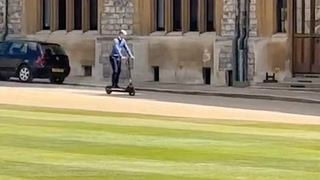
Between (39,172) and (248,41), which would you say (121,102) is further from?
(39,172)

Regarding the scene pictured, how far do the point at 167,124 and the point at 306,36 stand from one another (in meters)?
14.4

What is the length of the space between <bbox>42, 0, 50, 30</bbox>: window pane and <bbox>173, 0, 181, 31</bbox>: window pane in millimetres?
5748

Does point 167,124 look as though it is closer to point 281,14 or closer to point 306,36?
point 306,36

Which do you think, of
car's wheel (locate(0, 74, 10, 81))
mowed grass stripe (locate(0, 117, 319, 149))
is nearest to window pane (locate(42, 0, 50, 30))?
car's wheel (locate(0, 74, 10, 81))

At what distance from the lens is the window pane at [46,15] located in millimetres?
38281

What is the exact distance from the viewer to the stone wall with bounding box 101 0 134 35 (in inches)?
1398

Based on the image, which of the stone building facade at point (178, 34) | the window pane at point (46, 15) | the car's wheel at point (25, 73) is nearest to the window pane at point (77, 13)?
the stone building facade at point (178, 34)

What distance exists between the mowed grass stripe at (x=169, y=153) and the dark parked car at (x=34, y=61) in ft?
61.9

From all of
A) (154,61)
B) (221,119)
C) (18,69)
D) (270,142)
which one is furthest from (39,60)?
(270,142)

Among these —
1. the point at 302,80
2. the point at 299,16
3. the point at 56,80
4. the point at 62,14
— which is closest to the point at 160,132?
the point at 302,80

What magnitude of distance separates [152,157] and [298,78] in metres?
18.5

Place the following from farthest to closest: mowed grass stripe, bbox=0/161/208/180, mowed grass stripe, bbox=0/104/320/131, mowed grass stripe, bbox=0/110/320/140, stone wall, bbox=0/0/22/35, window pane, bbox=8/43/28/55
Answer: stone wall, bbox=0/0/22/35, window pane, bbox=8/43/28/55, mowed grass stripe, bbox=0/104/320/131, mowed grass stripe, bbox=0/110/320/140, mowed grass stripe, bbox=0/161/208/180

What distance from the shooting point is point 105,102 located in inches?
951

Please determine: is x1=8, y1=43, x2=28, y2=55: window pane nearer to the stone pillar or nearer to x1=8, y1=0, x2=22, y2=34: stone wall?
x1=8, y1=0, x2=22, y2=34: stone wall
